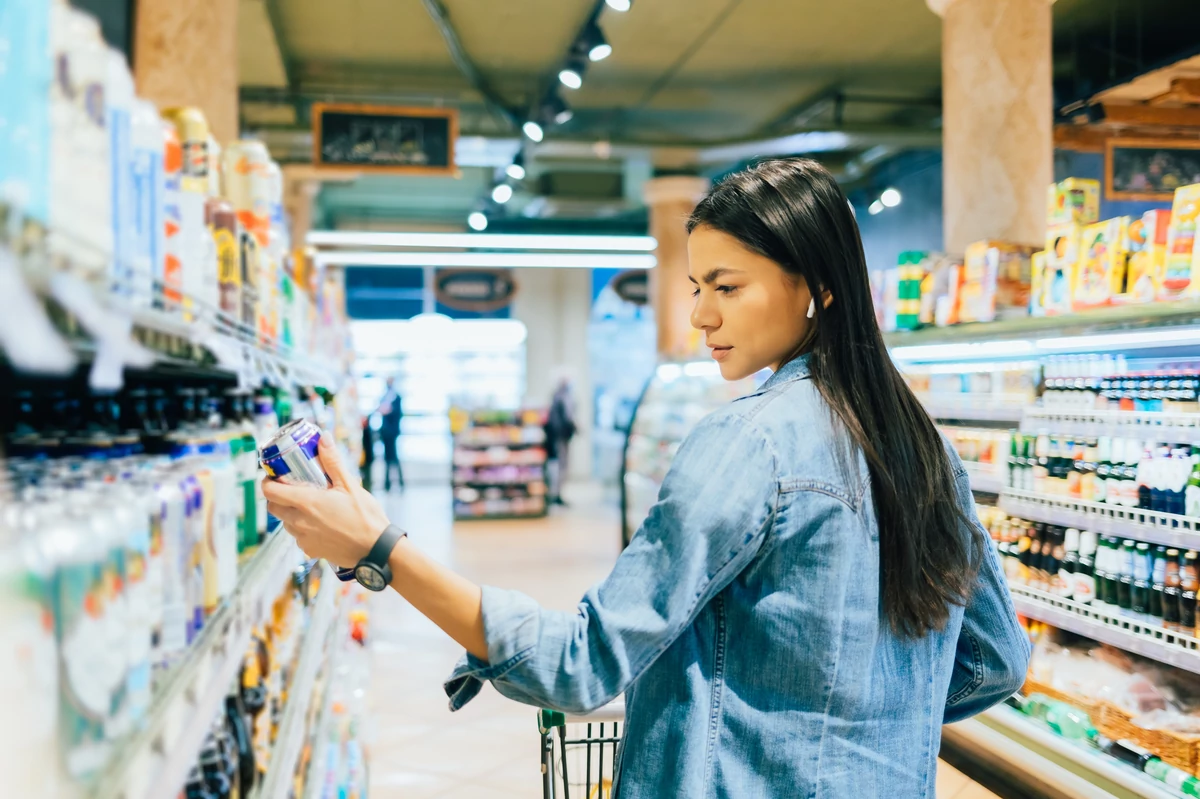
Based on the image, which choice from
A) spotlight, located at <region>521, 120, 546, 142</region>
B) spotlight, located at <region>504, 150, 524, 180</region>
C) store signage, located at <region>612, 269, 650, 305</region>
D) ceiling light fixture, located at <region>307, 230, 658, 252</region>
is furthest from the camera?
store signage, located at <region>612, 269, 650, 305</region>

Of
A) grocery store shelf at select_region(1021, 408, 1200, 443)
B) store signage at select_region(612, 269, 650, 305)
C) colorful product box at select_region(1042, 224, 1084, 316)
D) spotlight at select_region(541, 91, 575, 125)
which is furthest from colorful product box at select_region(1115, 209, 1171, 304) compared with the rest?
store signage at select_region(612, 269, 650, 305)

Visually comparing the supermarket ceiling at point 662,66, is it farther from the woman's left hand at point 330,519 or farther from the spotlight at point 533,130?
the woman's left hand at point 330,519

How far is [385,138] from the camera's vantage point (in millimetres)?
7539

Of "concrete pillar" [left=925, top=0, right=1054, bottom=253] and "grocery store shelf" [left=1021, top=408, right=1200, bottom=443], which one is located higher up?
"concrete pillar" [left=925, top=0, right=1054, bottom=253]

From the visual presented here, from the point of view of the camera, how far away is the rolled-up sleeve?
955mm

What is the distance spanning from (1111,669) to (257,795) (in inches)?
107

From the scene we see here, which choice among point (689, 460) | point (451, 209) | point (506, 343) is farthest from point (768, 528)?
point (506, 343)

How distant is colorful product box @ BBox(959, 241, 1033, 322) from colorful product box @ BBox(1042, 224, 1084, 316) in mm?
288

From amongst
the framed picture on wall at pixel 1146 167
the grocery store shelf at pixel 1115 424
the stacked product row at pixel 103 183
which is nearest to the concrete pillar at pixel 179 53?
the stacked product row at pixel 103 183

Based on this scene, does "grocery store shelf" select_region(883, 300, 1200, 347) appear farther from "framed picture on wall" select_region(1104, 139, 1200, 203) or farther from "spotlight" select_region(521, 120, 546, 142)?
"spotlight" select_region(521, 120, 546, 142)

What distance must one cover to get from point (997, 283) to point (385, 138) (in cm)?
521

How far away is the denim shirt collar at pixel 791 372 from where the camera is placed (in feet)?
3.79

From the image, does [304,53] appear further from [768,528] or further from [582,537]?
[768,528]

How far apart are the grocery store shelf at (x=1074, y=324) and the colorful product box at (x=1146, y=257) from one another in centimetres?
12
